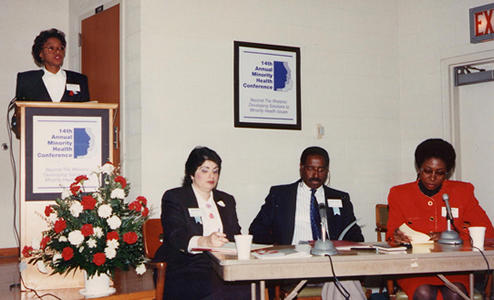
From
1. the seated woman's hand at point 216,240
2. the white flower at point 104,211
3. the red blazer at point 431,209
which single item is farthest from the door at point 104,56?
the red blazer at point 431,209

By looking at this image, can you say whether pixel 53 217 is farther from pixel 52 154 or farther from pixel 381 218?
pixel 381 218

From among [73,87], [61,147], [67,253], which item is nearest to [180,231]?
[67,253]

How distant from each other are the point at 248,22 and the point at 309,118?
102 centimetres

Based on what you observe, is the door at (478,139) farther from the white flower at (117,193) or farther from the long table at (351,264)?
the white flower at (117,193)

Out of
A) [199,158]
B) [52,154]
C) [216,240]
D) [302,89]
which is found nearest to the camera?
[216,240]

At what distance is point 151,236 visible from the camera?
11.4ft

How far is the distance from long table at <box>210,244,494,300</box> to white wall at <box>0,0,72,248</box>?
164 inches

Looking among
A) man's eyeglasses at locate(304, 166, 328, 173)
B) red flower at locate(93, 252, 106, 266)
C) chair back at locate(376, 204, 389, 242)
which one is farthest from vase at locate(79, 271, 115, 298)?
chair back at locate(376, 204, 389, 242)

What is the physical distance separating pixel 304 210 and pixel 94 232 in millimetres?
1502

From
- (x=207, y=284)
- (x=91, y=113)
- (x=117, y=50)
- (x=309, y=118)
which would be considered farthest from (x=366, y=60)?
(x=207, y=284)

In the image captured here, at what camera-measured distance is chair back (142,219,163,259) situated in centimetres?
338

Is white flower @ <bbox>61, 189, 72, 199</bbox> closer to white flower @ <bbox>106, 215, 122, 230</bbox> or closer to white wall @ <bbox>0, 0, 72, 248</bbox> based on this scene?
white flower @ <bbox>106, 215, 122, 230</bbox>

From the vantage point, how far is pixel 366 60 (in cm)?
533

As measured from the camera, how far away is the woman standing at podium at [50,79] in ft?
14.0
